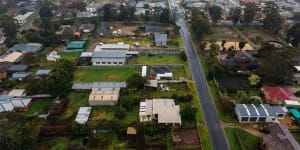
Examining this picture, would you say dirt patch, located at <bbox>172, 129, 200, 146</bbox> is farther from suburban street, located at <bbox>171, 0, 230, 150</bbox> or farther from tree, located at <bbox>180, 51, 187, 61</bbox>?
tree, located at <bbox>180, 51, 187, 61</bbox>

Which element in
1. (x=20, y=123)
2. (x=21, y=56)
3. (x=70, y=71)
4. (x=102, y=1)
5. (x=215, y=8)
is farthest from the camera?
(x=102, y=1)

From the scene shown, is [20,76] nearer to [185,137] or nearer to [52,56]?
[52,56]

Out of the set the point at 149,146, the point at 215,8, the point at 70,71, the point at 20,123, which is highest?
the point at 215,8

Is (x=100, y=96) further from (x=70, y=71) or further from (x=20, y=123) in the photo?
(x=20, y=123)

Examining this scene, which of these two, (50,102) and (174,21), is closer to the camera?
(50,102)

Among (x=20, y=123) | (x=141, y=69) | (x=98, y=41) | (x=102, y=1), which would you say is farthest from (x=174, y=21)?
(x=20, y=123)

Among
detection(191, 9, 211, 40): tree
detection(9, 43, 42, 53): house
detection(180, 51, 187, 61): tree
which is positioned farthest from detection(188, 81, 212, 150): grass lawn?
detection(9, 43, 42, 53): house

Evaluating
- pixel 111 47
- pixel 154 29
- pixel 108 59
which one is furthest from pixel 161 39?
pixel 108 59

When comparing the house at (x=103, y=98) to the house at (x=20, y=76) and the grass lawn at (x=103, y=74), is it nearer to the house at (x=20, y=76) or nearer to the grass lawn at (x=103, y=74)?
the grass lawn at (x=103, y=74)

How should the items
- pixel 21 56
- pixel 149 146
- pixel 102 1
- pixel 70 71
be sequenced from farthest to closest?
pixel 102 1 → pixel 21 56 → pixel 70 71 → pixel 149 146
